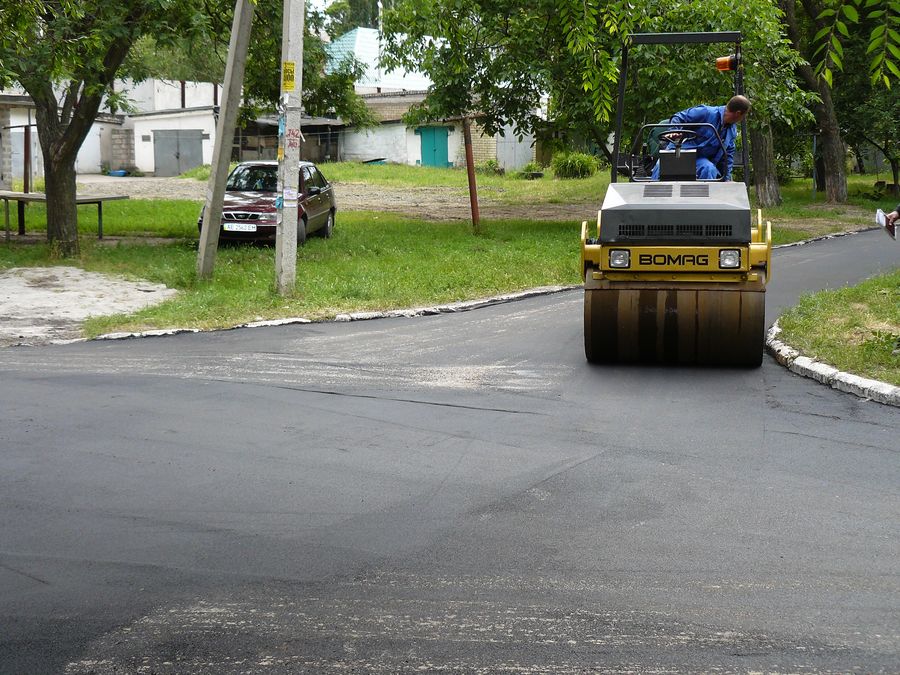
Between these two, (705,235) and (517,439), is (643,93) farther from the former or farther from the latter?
(517,439)

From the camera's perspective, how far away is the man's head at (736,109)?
31.6ft

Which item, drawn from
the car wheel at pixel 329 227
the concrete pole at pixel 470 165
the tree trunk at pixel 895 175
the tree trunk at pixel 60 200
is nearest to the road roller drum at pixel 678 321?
the concrete pole at pixel 470 165

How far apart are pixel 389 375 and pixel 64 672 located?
19.3 feet

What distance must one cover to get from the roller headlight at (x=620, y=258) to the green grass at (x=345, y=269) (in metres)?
4.70

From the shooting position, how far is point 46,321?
42.9 ft

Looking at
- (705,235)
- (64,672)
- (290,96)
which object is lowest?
(64,672)

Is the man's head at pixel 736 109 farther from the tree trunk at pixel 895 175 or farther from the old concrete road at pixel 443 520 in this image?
the tree trunk at pixel 895 175

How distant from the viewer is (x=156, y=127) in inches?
2175

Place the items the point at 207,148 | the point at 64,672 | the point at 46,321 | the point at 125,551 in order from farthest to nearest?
the point at 207,148 < the point at 46,321 < the point at 125,551 < the point at 64,672

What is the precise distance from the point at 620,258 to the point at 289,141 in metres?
6.00

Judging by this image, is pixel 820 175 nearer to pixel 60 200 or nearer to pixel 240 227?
pixel 240 227

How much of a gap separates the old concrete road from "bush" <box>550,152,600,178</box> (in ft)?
127

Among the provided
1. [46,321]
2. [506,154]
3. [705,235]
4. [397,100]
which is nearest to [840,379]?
[705,235]

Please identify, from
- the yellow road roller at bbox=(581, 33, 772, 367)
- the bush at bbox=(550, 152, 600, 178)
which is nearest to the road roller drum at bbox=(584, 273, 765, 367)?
the yellow road roller at bbox=(581, 33, 772, 367)
